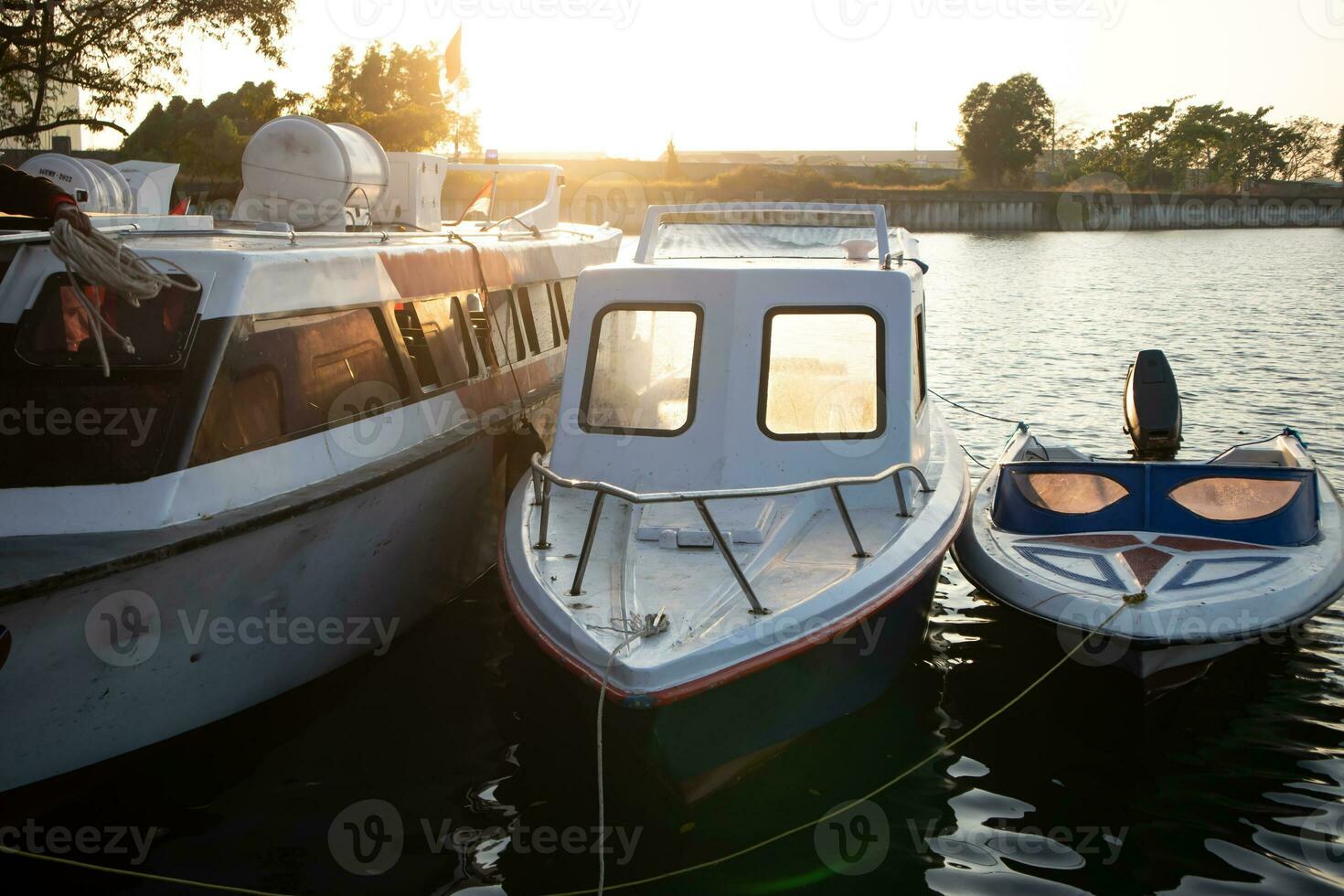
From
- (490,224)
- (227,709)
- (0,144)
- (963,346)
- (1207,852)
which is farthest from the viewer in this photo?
(0,144)

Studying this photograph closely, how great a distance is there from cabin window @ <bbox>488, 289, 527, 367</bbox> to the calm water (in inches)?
90.4

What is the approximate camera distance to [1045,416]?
53.2 feet

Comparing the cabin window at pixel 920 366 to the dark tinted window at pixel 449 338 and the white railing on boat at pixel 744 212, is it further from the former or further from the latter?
the dark tinted window at pixel 449 338

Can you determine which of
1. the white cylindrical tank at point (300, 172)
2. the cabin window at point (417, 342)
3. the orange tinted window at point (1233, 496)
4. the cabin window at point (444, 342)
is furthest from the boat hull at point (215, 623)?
the orange tinted window at point (1233, 496)

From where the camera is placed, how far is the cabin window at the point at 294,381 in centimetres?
657

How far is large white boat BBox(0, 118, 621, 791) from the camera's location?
5738 millimetres

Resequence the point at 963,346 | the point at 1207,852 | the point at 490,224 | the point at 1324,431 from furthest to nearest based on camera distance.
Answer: the point at 963,346
the point at 1324,431
the point at 490,224
the point at 1207,852

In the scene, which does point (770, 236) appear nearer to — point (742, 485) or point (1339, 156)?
point (742, 485)

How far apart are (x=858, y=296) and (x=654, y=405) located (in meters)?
1.46

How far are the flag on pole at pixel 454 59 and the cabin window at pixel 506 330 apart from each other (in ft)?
11.8

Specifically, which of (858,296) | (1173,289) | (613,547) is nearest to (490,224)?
(858,296)

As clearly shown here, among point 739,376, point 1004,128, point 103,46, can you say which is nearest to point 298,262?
point 739,376

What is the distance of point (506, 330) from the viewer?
423 inches

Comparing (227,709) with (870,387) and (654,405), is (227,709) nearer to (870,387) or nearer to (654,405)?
(654,405)
